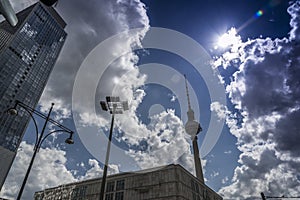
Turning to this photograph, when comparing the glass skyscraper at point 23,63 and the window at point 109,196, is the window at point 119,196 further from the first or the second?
the glass skyscraper at point 23,63

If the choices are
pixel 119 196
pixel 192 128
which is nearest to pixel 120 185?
pixel 119 196

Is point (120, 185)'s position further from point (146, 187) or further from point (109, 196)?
point (146, 187)

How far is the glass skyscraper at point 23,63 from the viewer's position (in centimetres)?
9531

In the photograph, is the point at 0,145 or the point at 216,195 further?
the point at 0,145

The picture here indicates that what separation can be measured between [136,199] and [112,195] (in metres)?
6.50

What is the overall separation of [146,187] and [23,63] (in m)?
108

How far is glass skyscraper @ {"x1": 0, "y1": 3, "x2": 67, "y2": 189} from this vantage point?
95312 millimetres

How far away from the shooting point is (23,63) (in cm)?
10994

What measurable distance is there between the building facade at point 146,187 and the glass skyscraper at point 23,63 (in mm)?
63309

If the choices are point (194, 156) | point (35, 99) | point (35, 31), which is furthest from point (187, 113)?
point (35, 31)

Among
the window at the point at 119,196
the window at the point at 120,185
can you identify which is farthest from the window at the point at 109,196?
the window at the point at 120,185

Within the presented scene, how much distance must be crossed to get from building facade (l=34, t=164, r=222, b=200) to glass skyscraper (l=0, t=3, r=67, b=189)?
63309mm

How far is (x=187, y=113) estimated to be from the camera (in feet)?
323

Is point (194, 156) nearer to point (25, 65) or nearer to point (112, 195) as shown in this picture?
point (112, 195)
